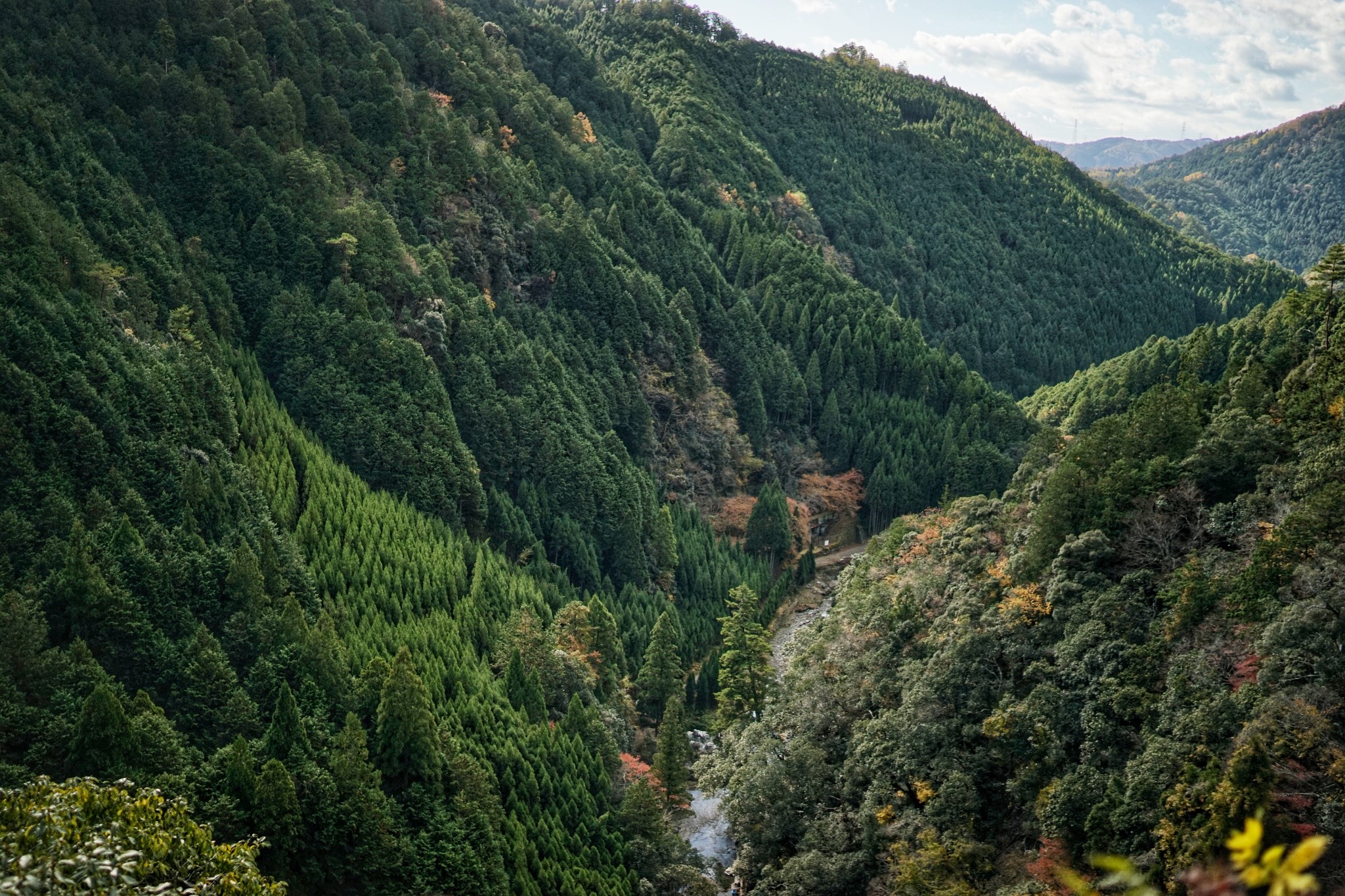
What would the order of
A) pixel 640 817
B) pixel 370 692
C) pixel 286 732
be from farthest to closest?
pixel 640 817, pixel 370 692, pixel 286 732

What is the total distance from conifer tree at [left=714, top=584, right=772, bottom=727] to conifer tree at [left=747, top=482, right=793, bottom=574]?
30487 mm

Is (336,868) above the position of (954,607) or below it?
below

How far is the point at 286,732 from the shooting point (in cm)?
5128

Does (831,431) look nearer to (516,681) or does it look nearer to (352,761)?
(516,681)

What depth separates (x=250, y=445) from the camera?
72.5 m

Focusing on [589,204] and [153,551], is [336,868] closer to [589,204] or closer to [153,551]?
[153,551]

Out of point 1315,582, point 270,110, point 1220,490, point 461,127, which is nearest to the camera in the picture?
point 1315,582

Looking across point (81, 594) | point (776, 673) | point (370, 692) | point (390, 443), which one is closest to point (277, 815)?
point (370, 692)

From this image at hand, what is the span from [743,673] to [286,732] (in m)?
36.9

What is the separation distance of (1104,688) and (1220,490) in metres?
12.8

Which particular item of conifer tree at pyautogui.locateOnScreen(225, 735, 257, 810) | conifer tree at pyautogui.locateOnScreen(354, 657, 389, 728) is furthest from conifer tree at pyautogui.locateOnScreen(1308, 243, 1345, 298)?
conifer tree at pyautogui.locateOnScreen(225, 735, 257, 810)

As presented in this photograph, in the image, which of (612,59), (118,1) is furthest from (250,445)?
(612,59)

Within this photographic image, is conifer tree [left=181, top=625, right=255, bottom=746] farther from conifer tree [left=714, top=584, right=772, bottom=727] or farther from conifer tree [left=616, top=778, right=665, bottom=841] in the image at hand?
conifer tree [left=714, top=584, right=772, bottom=727]

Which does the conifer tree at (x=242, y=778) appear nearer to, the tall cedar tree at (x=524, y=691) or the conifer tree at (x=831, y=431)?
the tall cedar tree at (x=524, y=691)
